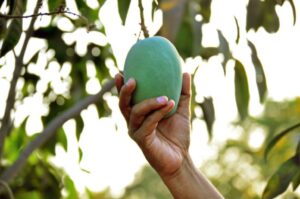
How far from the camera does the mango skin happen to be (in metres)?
1.24

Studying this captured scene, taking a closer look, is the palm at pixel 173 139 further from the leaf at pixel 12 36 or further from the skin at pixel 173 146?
the leaf at pixel 12 36

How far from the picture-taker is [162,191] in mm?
20484

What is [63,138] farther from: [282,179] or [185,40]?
[282,179]

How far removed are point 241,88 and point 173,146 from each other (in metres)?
0.66

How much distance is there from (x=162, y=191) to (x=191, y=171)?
62.7ft

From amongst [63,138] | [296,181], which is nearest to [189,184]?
[296,181]

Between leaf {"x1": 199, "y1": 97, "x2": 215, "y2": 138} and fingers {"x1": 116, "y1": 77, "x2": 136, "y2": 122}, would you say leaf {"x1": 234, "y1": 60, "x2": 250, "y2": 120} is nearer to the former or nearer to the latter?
leaf {"x1": 199, "y1": 97, "x2": 215, "y2": 138}

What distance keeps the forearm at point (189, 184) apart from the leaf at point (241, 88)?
0.59 m

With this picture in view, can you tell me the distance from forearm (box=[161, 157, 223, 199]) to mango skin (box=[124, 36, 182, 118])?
217 mm

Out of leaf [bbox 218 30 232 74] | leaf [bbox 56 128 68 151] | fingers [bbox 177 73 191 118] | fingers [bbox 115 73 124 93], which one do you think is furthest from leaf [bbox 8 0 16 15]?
leaf [bbox 56 128 68 151]

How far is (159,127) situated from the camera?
4.71ft

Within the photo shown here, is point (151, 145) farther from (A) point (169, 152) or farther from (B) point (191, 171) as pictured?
(B) point (191, 171)

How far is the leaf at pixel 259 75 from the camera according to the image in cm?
205

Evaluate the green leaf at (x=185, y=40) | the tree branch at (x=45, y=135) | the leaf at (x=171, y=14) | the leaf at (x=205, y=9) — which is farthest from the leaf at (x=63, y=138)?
the leaf at (x=171, y=14)
